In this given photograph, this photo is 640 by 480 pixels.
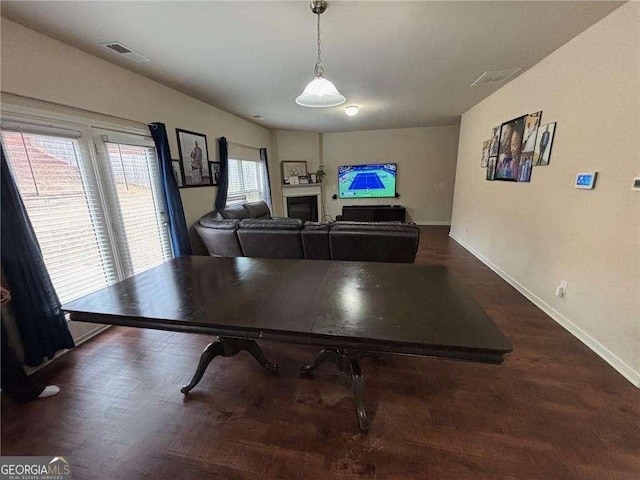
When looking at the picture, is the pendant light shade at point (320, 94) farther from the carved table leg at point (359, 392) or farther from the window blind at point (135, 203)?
the window blind at point (135, 203)

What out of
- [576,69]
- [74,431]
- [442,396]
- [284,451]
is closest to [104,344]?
[74,431]

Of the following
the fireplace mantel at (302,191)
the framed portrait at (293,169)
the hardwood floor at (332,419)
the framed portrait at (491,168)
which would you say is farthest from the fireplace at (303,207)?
→ the hardwood floor at (332,419)

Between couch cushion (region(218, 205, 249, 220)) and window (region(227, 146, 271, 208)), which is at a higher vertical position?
window (region(227, 146, 271, 208))

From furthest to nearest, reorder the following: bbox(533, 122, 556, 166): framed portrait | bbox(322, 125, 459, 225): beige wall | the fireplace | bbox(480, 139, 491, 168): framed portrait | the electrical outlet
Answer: the fireplace < bbox(322, 125, 459, 225): beige wall < bbox(480, 139, 491, 168): framed portrait < bbox(533, 122, 556, 166): framed portrait < the electrical outlet

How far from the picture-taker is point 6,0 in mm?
1560

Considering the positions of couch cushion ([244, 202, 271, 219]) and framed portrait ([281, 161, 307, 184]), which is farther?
framed portrait ([281, 161, 307, 184])

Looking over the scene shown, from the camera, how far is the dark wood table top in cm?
102

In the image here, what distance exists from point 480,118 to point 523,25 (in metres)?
2.46

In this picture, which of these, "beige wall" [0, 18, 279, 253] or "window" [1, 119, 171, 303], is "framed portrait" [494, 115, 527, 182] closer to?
"beige wall" [0, 18, 279, 253]

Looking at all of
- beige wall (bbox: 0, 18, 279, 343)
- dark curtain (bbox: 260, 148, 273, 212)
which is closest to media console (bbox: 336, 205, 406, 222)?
dark curtain (bbox: 260, 148, 273, 212)

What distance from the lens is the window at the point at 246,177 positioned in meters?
4.85

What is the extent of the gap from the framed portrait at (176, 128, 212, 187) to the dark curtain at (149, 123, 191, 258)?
14.9 inches

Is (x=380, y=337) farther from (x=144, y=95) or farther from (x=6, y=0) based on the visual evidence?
(x=144, y=95)

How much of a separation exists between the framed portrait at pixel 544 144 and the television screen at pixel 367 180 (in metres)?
4.03
